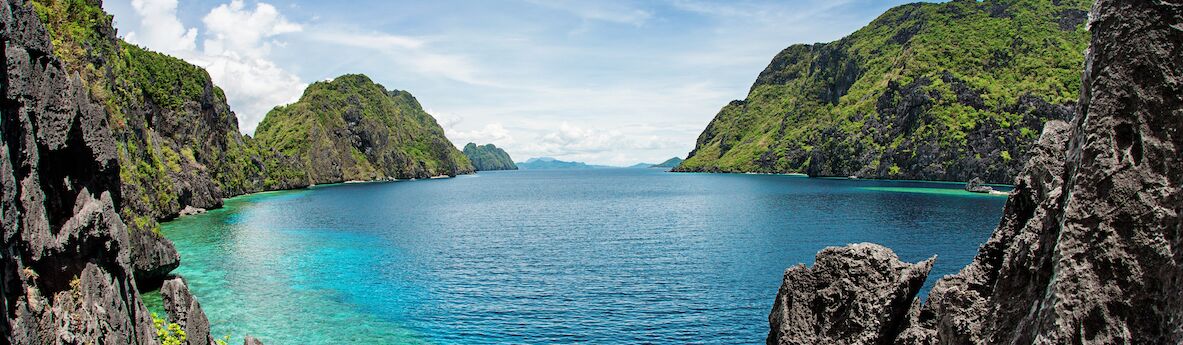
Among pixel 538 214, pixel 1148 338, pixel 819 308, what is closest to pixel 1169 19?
pixel 1148 338

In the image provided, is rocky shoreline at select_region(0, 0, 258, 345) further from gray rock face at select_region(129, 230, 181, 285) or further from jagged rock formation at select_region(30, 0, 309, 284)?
gray rock face at select_region(129, 230, 181, 285)

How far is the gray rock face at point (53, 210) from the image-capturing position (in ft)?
52.0

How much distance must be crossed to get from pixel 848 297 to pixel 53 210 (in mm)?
26261

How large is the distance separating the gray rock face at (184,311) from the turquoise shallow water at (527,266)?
11278mm

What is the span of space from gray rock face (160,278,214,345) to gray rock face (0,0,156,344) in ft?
12.1

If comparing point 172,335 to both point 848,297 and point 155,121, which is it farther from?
point 155,121

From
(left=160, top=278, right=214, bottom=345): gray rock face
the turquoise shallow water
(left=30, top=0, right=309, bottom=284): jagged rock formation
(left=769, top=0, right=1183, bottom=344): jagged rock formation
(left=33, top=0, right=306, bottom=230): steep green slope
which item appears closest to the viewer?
(left=769, top=0, right=1183, bottom=344): jagged rock formation

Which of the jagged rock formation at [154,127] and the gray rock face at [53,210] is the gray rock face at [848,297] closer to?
the gray rock face at [53,210]

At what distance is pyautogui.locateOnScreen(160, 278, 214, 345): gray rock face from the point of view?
2572 centimetres

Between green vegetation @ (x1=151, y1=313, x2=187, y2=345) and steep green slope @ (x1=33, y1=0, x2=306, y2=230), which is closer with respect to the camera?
green vegetation @ (x1=151, y1=313, x2=187, y2=345)

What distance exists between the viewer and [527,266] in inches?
2442

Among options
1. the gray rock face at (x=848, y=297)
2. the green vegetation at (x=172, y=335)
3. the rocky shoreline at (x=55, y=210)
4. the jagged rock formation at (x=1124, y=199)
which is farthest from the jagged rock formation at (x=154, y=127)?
the jagged rock formation at (x=1124, y=199)

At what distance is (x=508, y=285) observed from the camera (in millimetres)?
53156

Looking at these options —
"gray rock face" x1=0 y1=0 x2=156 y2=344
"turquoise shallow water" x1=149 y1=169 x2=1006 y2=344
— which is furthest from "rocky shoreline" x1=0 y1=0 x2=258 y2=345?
"turquoise shallow water" x1=149 y1=169 x2=1006 y2=344
